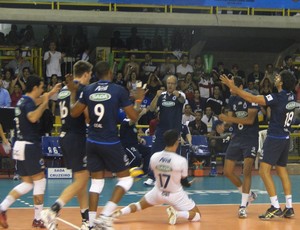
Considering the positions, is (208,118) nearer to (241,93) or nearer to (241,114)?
(241,114)

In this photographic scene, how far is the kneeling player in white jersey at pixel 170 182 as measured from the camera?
12.1 meters

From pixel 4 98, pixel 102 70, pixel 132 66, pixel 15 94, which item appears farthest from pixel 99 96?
pixel 132 66

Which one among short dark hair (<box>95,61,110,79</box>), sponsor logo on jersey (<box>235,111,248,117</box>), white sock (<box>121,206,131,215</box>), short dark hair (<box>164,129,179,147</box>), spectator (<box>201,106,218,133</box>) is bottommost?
white sock (<box>121,206,131,215</box>)

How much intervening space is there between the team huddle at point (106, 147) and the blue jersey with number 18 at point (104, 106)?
1 cm

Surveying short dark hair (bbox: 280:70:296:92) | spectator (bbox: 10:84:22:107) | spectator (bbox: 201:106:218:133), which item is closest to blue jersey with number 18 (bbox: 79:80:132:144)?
short dark hair (bbox: 280:70:296:92)

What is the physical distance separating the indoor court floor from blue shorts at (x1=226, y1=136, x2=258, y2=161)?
102 centimetres

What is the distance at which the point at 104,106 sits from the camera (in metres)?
11.0

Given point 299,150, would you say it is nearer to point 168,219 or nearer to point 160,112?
point 160,112

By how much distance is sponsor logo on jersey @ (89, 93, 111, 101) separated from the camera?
11.0m

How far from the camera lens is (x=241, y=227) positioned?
12.0 metres

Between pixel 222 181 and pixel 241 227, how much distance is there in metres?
7.82

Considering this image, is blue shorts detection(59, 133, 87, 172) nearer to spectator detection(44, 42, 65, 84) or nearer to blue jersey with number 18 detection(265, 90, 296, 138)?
blue jersey with number 18 detection(265, 90, 296, 138)

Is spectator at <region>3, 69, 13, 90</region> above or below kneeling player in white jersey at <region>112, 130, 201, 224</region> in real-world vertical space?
above

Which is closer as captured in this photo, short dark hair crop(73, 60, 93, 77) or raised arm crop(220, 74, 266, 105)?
short dark hair crop(73, 60, 93, 77)
